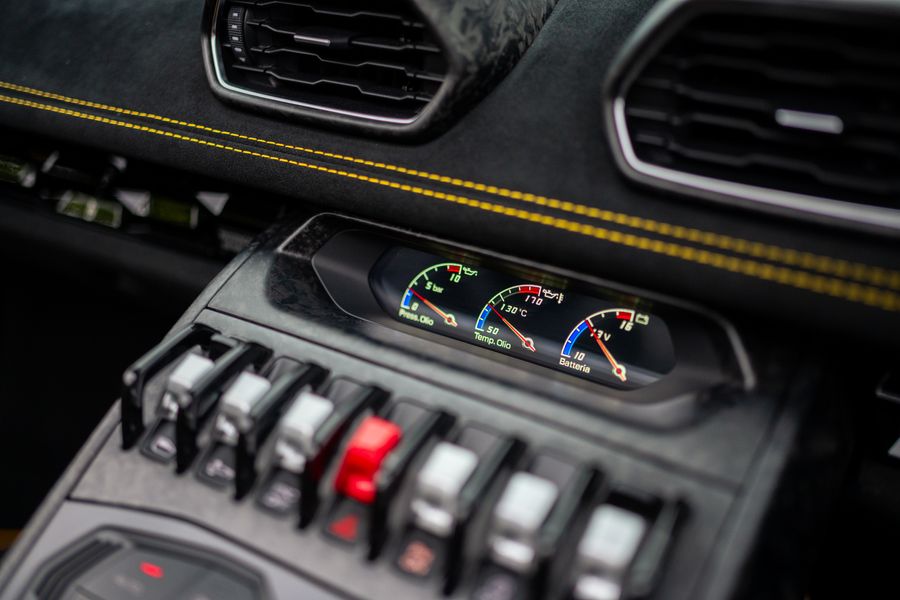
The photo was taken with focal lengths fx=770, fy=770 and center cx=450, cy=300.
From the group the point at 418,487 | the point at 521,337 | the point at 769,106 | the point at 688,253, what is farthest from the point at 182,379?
the point at 769,106

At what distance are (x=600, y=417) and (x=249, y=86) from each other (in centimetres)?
69

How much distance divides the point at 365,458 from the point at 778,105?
557 millimetres

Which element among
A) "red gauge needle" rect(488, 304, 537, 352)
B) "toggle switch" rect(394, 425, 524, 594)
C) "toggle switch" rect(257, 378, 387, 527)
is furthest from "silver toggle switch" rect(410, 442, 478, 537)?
"red gauge needle" rect(488, 304, 537, 352)

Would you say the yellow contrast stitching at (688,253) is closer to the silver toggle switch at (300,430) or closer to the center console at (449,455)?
the center console at (449,455)

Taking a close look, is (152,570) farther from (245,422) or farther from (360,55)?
(360,55)

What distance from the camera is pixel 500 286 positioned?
1.05 metres

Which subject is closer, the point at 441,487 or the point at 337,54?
the point at 441,487

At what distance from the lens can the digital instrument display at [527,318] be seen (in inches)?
38.1

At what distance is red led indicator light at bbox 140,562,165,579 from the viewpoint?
0.84m

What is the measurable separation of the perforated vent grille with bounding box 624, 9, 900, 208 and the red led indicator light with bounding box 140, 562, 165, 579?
699 millimetres

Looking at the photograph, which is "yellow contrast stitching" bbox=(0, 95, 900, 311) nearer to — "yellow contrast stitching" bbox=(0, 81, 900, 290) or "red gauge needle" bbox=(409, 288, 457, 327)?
"yellow contrast stitching" bbox=(0, 81, 900, 290)

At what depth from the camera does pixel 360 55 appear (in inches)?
40.8

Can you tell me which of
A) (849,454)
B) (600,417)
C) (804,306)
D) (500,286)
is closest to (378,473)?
(600,417)

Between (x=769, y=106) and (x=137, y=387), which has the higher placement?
(x=769, y=106)
